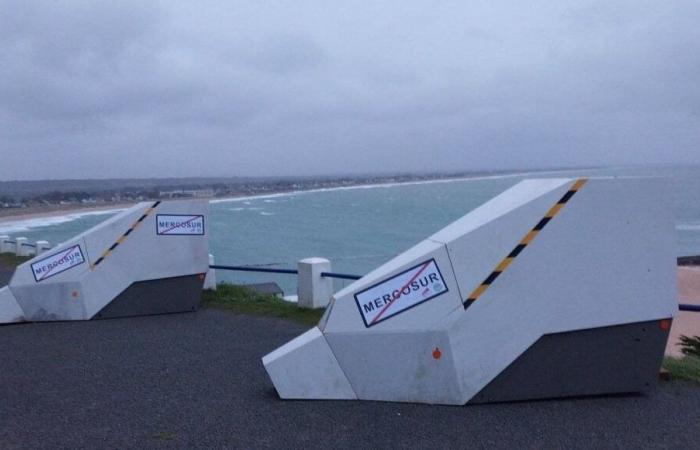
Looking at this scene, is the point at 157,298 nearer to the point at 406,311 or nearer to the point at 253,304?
the point at 253,304

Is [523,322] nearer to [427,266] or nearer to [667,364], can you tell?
[427,266]

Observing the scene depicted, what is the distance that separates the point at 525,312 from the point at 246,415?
8.10 ft

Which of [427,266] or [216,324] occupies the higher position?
[427,266]

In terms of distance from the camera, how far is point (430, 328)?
640 centimetres

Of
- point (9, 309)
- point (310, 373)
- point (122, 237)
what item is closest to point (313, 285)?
point (122, 237)

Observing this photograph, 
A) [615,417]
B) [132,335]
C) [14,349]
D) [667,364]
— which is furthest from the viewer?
[132,335]

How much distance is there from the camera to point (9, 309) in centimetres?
1102

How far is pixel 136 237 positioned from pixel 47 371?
3415 mm

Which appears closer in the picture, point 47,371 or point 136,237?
point 47,371

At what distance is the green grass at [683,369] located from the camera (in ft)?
24.0

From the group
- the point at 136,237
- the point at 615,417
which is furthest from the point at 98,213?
the point at 615,417

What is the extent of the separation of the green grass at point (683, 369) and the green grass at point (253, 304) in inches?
184

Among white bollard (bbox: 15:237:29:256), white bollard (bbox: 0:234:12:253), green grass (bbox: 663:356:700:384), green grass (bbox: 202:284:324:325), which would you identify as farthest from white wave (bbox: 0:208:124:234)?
green grass (bbox: 663:356:700:384)

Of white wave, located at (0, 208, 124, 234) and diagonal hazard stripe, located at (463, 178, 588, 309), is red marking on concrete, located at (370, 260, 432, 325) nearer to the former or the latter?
diagonal hazard stripe, located at (463, 178, 588, 309)
